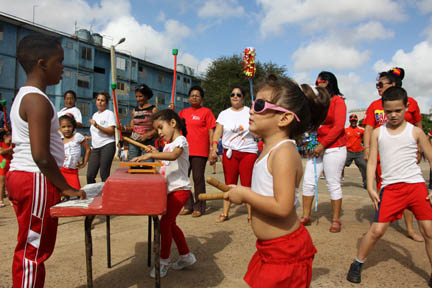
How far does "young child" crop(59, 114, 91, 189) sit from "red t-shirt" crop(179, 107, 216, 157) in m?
1.66

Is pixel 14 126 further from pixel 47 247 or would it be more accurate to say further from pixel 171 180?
pixel 171 180

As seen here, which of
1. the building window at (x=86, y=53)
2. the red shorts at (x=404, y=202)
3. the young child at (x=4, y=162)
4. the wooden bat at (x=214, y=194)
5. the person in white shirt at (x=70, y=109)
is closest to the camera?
the wooden bat at (x=214, y=194)

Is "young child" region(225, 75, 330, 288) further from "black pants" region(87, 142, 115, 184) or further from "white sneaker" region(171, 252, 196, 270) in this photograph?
"black pants" region(87, 142, 115, 184)

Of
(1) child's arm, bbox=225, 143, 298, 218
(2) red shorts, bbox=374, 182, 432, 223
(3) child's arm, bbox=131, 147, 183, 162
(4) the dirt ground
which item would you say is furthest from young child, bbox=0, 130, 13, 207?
(2) red shorts, bbox=374, 182, 432, 223

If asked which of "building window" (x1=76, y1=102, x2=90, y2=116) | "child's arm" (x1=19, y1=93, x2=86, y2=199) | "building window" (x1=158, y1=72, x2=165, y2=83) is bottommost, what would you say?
"child's arm" (x1=19, y1=93, x2=86, y2=199)

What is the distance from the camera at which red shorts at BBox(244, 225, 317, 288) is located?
66.7 inches

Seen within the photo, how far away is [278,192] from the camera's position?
1.63 meters

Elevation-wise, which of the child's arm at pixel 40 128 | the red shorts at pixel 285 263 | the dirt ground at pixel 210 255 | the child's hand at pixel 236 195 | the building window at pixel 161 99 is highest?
the building window at pixel 161 99

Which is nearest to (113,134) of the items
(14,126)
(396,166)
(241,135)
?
(241,135)

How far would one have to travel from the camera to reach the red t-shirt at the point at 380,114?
4.05 m

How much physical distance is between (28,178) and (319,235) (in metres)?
3.47

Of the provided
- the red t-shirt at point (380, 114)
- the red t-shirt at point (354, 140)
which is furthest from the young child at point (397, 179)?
the red t-shirt at point (354, 140)

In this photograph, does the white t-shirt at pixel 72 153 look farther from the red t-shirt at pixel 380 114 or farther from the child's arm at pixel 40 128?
the red t-shirt at pixel 380 114

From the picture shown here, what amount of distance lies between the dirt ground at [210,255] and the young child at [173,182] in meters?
0.17
